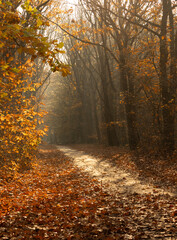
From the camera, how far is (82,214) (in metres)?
5.22

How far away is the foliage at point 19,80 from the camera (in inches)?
134

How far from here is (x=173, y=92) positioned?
11.2 m

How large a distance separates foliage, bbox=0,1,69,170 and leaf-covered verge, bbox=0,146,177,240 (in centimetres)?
171

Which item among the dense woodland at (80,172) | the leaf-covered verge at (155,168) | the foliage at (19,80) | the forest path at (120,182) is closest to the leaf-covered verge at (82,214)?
the dense woodland at (80,172)

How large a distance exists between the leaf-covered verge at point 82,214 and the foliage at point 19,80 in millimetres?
1713

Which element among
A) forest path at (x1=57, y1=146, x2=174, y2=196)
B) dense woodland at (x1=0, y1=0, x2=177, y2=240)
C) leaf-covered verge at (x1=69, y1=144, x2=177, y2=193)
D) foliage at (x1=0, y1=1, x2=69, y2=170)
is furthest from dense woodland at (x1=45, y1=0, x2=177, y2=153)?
foliage at (x1=0, y1=1, x2=69, y2=170)

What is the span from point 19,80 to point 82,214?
4476 mm

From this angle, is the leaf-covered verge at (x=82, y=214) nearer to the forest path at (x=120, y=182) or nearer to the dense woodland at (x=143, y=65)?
the forest path at (x=120, y=182)

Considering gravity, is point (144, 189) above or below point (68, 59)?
below

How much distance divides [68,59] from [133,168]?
78.5 feet

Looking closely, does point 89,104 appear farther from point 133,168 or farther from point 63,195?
point 63,195

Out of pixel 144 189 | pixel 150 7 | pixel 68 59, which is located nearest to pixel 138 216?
pixel 144 189

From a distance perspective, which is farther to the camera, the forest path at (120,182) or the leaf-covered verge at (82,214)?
the forest path at (120,182)

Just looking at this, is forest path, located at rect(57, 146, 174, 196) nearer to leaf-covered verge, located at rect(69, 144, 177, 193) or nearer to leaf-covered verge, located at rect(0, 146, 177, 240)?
leaf-covered verge, located at rect(69, 144, 177, 193)
